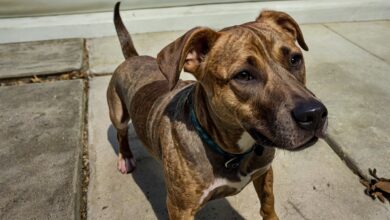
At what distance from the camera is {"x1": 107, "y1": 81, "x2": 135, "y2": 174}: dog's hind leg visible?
4137 mm

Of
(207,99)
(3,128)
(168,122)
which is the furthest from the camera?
(3,128)

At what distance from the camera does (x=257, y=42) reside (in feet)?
8.43

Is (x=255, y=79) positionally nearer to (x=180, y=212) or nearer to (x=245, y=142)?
(x=245, y=142)

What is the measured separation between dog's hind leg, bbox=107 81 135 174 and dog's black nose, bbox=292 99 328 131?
235cm

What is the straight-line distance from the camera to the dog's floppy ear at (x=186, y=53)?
261 cm

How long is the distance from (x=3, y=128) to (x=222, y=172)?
3226mm

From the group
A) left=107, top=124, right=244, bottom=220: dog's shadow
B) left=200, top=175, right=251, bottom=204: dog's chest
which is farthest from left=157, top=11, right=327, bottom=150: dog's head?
left=107, top=124, right=244, bottom=220: dog's shadow

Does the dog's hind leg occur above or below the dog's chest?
below

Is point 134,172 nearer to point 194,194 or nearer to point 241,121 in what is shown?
point 194,194

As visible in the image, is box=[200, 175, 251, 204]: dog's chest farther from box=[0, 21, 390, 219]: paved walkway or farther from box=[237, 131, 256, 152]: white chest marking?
box=[0, 21, 390, 219]: paved walkway

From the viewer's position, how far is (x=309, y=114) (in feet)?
7.09

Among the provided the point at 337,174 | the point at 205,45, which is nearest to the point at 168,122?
the point at 205,45

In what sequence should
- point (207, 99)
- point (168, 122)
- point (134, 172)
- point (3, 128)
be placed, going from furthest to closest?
point (3, 128)
point (134, 172)
point (168, 122)
point (207, 99)

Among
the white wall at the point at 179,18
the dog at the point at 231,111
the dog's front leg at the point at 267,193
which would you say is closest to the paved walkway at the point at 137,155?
the dog's front leg at the point at 267,193
